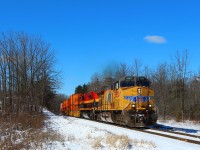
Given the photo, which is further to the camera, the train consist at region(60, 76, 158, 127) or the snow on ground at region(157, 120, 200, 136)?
the train consist at region(60, 76, 158, 127)

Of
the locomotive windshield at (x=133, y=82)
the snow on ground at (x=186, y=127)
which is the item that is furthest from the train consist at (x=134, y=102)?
the snow on ground at (x=186, y=127)

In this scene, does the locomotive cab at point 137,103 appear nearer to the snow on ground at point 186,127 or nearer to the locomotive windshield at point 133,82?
the locomotive windshield at point 133,82

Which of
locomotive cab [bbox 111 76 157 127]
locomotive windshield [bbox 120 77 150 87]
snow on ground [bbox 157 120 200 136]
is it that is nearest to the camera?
snow on ground [bbox 157 120 200 136]

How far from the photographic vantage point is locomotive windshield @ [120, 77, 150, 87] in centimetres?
2130

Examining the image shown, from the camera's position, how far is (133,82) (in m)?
21.4

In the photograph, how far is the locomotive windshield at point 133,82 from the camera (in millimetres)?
21297

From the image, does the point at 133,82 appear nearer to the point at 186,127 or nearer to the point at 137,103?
the point at 137,103

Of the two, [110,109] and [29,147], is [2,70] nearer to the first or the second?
[110,109]

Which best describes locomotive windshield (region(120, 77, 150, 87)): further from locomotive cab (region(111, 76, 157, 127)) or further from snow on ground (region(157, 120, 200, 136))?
snow on ground (region(157, 120, 200, 136))

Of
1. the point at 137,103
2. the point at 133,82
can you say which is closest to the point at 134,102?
the point at 137,103

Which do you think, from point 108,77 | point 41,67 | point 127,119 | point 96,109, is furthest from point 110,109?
point 108,77

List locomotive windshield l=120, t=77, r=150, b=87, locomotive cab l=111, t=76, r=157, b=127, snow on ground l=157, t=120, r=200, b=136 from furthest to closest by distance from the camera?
locomotive windshield l=120, t=77, r=150, b=87, locomotive cab l=111, t=76, r=157, b=127, snow on ground l=157, t=120, r=200, b=136

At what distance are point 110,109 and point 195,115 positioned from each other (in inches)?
632

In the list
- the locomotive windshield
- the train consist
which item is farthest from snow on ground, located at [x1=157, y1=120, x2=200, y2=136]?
the locomotive windshield
